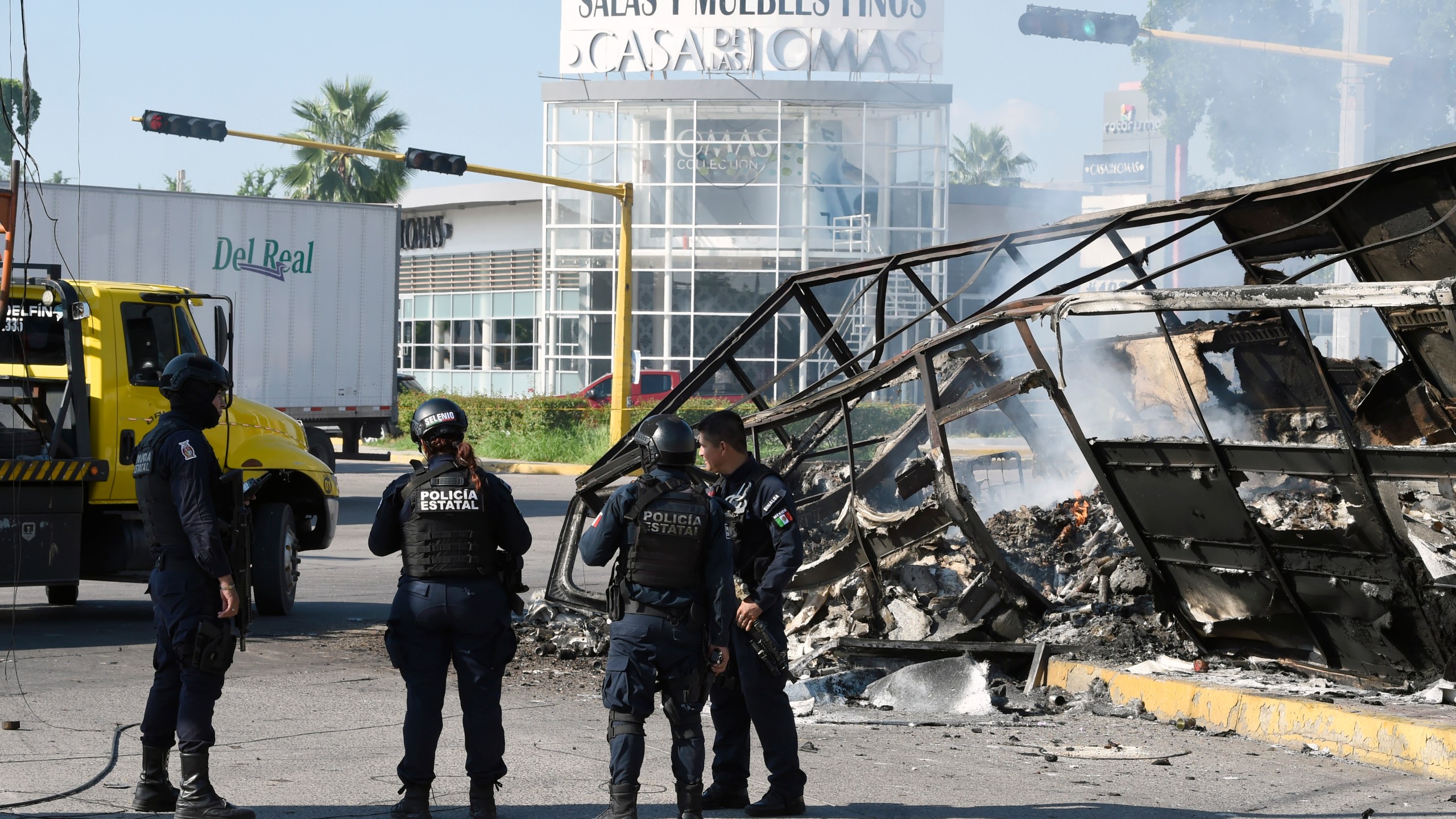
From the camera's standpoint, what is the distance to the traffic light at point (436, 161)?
20.0 m

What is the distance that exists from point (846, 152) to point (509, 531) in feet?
93.9

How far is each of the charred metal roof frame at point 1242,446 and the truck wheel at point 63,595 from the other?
4234 millimetres

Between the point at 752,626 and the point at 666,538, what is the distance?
1.95 feet

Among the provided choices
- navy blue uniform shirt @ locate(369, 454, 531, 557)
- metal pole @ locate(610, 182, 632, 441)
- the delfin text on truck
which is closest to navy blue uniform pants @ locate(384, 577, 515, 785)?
navy blue uniform shirt @ locate(369, 454, 531, 557)

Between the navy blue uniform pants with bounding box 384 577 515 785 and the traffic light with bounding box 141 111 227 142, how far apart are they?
1599 cm

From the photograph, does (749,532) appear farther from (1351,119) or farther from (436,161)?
(1351,119)

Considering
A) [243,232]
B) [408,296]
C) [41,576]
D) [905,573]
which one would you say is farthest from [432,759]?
[408,296]

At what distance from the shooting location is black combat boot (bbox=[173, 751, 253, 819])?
4.98 metres

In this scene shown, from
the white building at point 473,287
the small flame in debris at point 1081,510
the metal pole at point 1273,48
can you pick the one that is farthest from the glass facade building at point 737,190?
the small flame in debris at point 1081,510

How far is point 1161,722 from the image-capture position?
719 centimetres

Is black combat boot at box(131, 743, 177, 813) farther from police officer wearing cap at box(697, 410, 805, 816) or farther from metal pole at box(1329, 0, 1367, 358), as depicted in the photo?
metal pole at box(1329, 0, 1367, 358)

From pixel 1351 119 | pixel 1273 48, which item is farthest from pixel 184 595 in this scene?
pixel 1351 119

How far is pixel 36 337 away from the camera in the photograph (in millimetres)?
10055

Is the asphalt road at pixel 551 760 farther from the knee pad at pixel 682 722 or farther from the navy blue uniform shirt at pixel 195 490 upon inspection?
the navy blue uniform shirt at pixel 195 490
